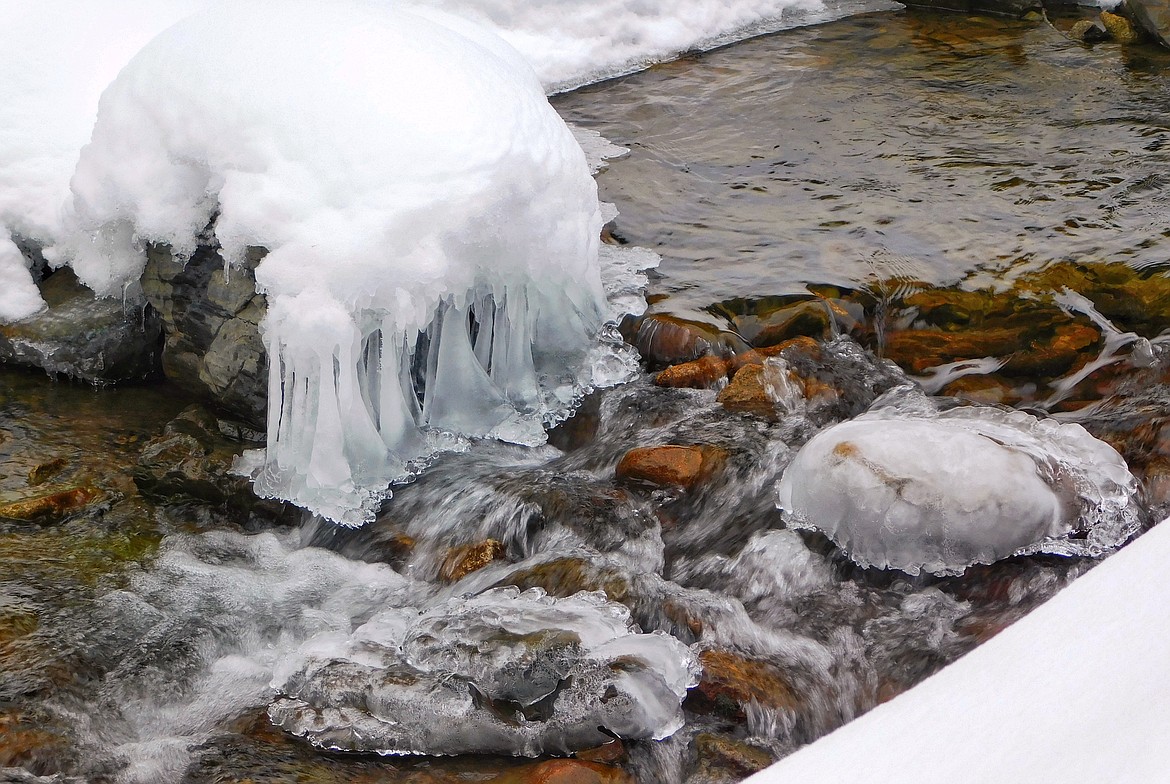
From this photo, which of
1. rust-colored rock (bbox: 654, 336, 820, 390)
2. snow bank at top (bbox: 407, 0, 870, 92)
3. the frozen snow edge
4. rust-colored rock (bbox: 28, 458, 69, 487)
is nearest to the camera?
the frozen snow edge

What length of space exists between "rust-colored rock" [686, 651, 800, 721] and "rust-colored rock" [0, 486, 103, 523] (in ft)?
6.76

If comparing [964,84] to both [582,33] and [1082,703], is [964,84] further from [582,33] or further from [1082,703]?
[1082,703]

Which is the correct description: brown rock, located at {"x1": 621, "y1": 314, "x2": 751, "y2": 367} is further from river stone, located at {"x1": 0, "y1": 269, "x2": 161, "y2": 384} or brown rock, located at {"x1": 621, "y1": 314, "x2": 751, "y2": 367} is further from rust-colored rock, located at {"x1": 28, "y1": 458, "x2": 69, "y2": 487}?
rust-colored rock, located at {"x1": 28, "y1": 458, "x2": 69, "y2": 487}

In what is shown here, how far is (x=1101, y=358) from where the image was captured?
3.27 m

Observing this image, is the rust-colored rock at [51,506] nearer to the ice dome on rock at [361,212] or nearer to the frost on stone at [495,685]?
the ice dome on rock at [361,212]

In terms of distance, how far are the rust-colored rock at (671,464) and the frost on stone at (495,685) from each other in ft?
2.12

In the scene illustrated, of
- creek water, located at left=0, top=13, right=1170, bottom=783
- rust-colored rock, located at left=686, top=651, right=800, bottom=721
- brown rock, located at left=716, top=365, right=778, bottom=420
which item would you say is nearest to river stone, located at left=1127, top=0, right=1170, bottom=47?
creek water, located at left=0, top=13, right=1170, bottom=783

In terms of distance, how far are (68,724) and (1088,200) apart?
4124mm

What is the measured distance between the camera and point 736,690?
2.23 m

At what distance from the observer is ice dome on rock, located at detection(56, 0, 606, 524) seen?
2.81m

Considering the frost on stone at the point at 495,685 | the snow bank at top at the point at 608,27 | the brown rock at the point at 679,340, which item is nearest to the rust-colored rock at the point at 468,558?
the frost on stone at the point at 495,685

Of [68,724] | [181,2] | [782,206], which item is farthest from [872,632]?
[181,2]

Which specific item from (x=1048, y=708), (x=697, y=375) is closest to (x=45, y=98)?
(x=697, y=375)

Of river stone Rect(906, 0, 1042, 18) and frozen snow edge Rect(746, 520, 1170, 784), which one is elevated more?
river stone Rect(906, 0, 1042, 18)
